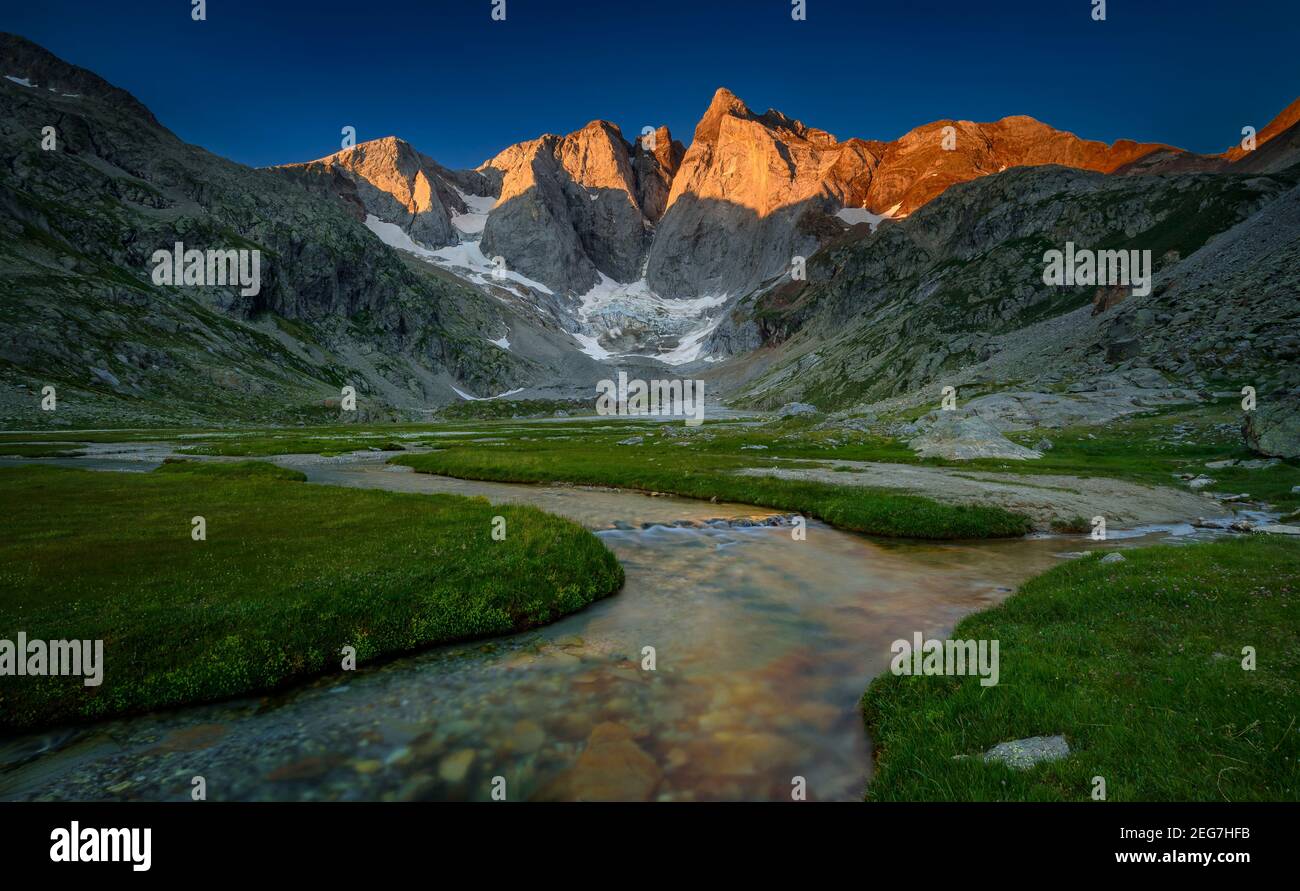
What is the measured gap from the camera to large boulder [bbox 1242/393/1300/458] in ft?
136

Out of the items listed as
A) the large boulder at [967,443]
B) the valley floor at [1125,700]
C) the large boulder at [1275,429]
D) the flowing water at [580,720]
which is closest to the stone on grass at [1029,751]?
the valley floor at [1125,700]

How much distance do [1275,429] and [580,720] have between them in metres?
57.8

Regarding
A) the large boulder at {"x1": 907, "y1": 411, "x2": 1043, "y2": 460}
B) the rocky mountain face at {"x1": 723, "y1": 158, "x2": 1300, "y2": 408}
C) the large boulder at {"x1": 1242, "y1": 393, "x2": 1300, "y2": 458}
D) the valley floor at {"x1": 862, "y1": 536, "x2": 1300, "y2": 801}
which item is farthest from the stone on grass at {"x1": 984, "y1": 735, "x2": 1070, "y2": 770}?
the rocky mountain face at {"x1": 723, "y1": 158, "x2": 1300, "y2": 408}

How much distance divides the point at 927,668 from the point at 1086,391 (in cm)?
9207

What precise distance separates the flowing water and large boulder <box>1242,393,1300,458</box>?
3825 cm

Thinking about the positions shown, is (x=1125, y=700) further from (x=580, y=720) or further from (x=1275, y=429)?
(x=1275, y=429)

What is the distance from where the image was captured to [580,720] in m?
12.2

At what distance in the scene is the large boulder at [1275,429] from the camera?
4156 centimetres

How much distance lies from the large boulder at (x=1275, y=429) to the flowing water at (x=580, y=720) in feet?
126

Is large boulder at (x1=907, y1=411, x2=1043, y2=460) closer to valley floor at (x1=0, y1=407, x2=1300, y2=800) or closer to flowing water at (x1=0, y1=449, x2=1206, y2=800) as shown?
valley floor at (x1=0, y1=407, x2=1300, y2=800)

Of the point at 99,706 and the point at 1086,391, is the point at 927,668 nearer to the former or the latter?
the point at 99,706

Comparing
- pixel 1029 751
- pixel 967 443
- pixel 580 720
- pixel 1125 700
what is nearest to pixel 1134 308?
pixel 967 443

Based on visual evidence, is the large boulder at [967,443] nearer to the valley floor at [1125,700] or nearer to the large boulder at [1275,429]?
the large boulder at [1275,429]
